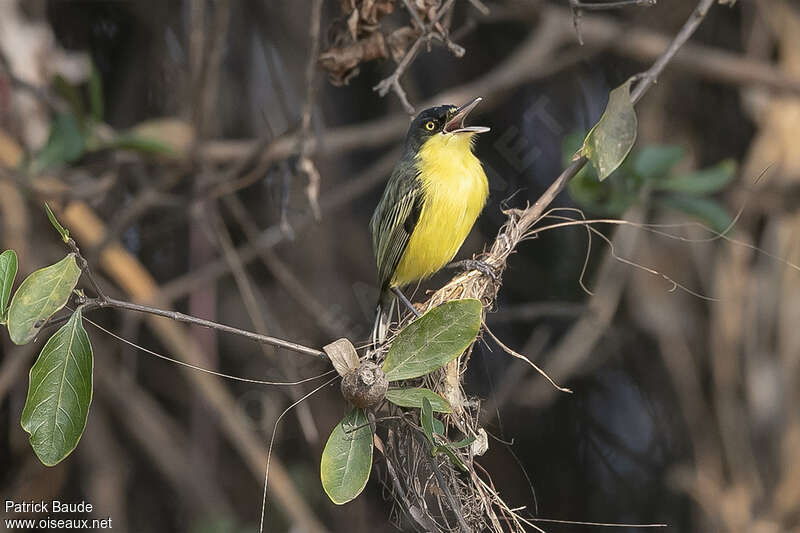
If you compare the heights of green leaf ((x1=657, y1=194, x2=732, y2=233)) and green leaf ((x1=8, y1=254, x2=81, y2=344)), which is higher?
green leaf ((x1=8, y1=254, x2=81, y2=344))

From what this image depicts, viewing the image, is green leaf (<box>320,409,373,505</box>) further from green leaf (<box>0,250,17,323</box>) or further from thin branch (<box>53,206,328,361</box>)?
green leaf (<box>0,250,17,323</box>)

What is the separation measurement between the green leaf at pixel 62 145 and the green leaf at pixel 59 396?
6.72 feet

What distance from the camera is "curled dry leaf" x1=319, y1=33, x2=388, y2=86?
2.79 m

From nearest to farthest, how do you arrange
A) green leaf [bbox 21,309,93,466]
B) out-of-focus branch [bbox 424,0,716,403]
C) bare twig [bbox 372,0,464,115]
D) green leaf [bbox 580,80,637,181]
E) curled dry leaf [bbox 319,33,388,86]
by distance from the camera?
1. green leaf [bbox 21,309,93,466]
2. green leaf [bbox 580,80,637,181]
3. out-of-focus branch [bbox 424,0,716,403]
4. bare twig [bbox 372,0,464,115]
5. curled dry leaf [bbox 319,33,388,86]

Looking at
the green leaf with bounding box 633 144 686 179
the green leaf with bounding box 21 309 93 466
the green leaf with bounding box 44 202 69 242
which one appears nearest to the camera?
the green leaf with bounding box 44 202 69 242

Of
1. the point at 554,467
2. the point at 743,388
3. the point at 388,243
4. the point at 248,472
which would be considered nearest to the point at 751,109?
the point at 743,388

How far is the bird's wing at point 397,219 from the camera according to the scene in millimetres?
3510

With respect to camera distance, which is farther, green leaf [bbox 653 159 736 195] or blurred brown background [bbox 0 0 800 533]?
blurred brown background [bbox 0 0 800 533]

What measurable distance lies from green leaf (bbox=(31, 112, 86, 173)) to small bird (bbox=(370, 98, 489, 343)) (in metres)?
1.25

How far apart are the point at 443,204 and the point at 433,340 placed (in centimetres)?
160

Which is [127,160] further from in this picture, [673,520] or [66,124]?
[673,520]

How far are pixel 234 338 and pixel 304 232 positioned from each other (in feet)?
2.71

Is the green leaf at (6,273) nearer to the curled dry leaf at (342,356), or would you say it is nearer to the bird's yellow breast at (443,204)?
the curled dry leaf at (342,356)

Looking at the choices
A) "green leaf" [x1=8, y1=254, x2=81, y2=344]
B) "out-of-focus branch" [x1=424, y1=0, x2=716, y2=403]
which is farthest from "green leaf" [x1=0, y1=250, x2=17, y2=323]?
"out-of-focus branch" [x1=424, y1=0, x2=716, y2=403]
